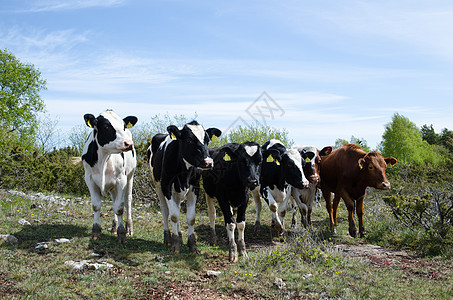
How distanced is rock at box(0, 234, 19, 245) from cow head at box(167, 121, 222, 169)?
3.57 m

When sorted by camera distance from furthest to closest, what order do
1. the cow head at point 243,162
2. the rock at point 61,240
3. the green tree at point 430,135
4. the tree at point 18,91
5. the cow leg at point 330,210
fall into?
1. the green tree at point 430,135
2. the tree at point 18,91
3. the cow leg at point 330,210
4. the rock at point 61,240
5. the cow head at point 243,162

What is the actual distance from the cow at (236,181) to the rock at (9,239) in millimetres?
3961

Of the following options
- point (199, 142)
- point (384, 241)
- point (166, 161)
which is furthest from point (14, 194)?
point (384, 241)

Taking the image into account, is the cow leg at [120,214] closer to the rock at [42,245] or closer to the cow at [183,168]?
the cow at [183,168]

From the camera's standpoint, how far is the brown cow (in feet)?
33.2

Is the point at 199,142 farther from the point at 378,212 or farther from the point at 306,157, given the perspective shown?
the point at 378,212

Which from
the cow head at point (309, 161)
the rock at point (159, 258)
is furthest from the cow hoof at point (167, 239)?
the cow head at point (309, 161)

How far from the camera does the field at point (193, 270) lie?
5.25m

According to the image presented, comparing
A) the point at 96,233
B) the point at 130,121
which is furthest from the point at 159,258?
the point at 130,121

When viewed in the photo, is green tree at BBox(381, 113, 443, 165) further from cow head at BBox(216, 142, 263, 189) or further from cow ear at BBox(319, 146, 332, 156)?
cow head at BBox(216, 142, 263, 189)

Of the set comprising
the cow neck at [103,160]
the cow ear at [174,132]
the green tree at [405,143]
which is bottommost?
the cow neck at [103,160]

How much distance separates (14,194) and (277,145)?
367 inches

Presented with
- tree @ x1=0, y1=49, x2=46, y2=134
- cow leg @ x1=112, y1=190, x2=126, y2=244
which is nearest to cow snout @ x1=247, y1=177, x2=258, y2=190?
cow leg @ x1=112, y1=190, x2=126, y2=244

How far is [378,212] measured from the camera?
1161cm
